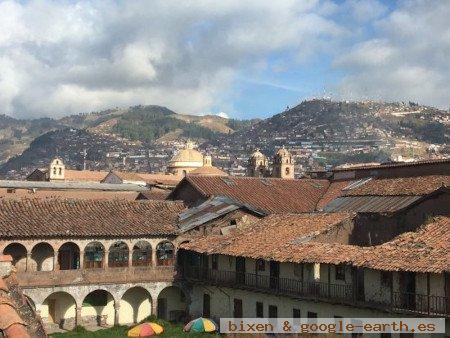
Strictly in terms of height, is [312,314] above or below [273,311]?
above

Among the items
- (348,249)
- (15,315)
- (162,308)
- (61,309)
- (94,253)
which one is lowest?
(162,308)

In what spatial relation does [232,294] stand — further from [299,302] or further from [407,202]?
[407,202]

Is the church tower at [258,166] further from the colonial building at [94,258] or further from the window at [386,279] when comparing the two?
the window at [386,279]

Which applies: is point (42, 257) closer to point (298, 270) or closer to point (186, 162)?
point (298, 270)

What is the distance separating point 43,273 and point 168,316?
10301 millimetres

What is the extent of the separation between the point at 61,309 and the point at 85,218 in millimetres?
6374

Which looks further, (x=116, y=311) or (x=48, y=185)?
(x=48, y=185)

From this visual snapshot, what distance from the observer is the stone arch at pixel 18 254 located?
41250 mm

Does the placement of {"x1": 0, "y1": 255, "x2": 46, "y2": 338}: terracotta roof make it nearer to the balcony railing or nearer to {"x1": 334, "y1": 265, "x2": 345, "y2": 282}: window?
the balcony railing

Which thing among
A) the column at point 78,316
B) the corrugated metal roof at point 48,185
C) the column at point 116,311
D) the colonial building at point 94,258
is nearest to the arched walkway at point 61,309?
the colonial building at point 94,258

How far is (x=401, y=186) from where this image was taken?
46.6 meters

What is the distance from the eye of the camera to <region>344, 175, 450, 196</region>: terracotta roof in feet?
144

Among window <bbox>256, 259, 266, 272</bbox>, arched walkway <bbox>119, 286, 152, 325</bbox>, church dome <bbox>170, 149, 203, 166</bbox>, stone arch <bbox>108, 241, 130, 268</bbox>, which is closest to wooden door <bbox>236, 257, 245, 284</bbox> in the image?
window <bbox>256, 259, 266, 272</bbox>

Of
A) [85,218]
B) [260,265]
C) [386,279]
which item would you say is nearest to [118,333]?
[85,218]
